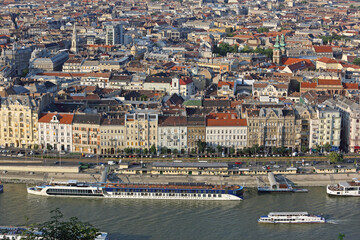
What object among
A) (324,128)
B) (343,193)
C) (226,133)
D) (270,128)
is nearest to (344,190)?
(343,193)

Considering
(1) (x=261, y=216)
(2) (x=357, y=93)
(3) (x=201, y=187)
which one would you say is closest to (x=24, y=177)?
(3) (x=201, y=187)

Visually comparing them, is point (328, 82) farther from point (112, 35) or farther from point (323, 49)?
point (112, 35)

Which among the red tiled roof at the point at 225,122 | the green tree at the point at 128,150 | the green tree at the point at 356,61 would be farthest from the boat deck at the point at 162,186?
the green tree at the point at 356,61

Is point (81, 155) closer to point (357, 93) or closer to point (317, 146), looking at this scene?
point (317, 146)

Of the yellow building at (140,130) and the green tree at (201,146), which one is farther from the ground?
the yellow building at (140,130)

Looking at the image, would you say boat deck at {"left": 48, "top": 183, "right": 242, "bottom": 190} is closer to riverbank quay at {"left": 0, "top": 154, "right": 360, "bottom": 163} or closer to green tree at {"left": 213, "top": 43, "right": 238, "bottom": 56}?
riverbank quay at {"left": 0, "top": 154, "right": 360, "bottom": 163}

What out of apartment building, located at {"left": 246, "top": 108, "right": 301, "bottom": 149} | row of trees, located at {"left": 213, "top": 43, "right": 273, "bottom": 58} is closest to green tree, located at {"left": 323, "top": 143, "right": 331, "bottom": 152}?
apartment building, located at {"left": 246, "top": 108, "right": 301, "bottom": 149}

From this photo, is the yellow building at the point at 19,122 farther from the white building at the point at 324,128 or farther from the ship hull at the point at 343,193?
the ship hull at the point at 343,193
